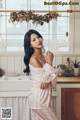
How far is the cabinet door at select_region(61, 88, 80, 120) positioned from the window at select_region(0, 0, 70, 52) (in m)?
0.76

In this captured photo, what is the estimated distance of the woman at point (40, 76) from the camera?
2.45m

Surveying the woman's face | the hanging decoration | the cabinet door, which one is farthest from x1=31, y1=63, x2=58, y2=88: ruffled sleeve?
the hanging decoration

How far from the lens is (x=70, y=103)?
3039 millimetres

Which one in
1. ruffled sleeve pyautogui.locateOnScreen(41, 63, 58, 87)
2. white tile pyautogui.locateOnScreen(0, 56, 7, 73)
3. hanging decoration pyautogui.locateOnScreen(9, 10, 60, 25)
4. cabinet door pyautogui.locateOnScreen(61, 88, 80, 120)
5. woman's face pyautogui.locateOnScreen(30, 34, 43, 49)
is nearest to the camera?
ruffled sleeve pyautogui.locateOnScreen(41, 63, 58, 87)

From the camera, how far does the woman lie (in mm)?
2445

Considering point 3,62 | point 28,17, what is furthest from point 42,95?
point 3,62

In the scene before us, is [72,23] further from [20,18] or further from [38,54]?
[38,54]

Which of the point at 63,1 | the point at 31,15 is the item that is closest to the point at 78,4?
the point at 63,1

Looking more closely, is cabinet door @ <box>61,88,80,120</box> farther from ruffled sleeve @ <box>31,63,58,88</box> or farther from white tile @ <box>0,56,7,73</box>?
white tile @ <box>0,56,7,73</box>

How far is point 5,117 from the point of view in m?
2.99

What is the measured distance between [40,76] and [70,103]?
2.50 ft

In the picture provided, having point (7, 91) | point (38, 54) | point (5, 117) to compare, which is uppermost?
point (38, 54)

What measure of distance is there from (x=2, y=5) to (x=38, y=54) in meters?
1.27

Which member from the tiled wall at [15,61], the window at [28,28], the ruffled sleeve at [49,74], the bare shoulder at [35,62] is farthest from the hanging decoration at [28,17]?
the ruffled sleeve at [49,74]
